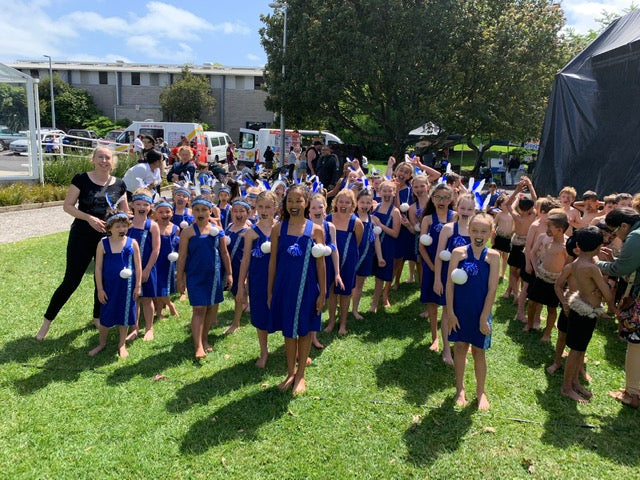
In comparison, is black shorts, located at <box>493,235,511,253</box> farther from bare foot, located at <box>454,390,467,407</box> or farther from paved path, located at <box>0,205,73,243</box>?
paved path, located at <box>0,205,73,243</box>

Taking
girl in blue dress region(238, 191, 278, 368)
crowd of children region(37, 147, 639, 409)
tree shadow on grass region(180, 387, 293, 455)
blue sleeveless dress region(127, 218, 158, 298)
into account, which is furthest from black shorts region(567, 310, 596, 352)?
blue sleeveless dress region(127, 218, 158, 298)

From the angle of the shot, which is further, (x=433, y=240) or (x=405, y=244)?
(x=405, y=244)

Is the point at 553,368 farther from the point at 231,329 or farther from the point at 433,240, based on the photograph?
the point at 231,329

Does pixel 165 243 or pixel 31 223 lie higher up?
pixel 165 243

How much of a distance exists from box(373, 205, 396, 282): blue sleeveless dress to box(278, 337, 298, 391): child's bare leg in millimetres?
2151

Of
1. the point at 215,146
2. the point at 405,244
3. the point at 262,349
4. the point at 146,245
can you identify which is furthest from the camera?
the point at 215,146

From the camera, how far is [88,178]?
199 inches

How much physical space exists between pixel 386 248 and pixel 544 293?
1982mm

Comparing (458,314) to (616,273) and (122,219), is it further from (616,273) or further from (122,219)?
(122,219)

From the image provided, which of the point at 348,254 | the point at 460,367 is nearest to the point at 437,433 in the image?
the point at 460,367

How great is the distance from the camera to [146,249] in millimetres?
5418

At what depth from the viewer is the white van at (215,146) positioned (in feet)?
97.2

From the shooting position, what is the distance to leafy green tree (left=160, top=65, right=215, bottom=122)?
45.9 m

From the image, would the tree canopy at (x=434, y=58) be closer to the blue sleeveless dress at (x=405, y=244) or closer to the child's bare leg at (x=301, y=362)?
the blue sleeveless dress at (x=405, y=244)
